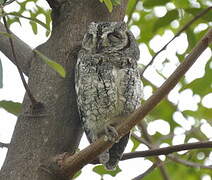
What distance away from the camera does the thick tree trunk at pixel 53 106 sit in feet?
4.78

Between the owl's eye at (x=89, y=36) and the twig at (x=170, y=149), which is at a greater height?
the owl's eye at (x=89, y=36)

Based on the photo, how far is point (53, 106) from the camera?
155cm

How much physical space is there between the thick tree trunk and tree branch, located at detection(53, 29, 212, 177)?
9 cm

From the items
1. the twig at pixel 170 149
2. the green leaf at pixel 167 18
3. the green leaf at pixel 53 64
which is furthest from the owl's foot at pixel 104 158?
the green leaf at pixel 53 64

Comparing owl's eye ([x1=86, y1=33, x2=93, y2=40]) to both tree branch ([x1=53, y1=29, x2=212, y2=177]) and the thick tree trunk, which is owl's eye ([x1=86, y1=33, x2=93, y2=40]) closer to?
the thick tree trunk

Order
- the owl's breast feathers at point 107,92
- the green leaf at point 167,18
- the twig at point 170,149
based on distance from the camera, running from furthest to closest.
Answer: the owl's breast feathers at point 107,92, the green leaf at point 167,18, the twig at point 170,149

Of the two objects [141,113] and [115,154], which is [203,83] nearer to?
[115,154]

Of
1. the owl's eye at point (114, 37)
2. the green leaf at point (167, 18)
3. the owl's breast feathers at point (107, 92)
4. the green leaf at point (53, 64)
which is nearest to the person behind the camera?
the green leaf at point (53, 64)

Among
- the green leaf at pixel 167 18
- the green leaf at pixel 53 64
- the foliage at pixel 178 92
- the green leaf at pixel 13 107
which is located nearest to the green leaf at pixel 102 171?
the foliage at pixel 178 92

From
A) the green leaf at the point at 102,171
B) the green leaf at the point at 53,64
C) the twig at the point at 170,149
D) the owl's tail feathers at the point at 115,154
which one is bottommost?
the green leaf at the point at 102,171

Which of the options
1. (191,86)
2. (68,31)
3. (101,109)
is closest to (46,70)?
(68,31)

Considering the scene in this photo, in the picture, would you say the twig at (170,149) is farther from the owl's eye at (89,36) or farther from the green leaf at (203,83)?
the owl's eye at (89,36)

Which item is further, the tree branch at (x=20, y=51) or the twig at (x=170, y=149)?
the tree branch at (x=20, y=51)

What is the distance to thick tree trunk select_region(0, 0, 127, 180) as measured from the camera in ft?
4.78
